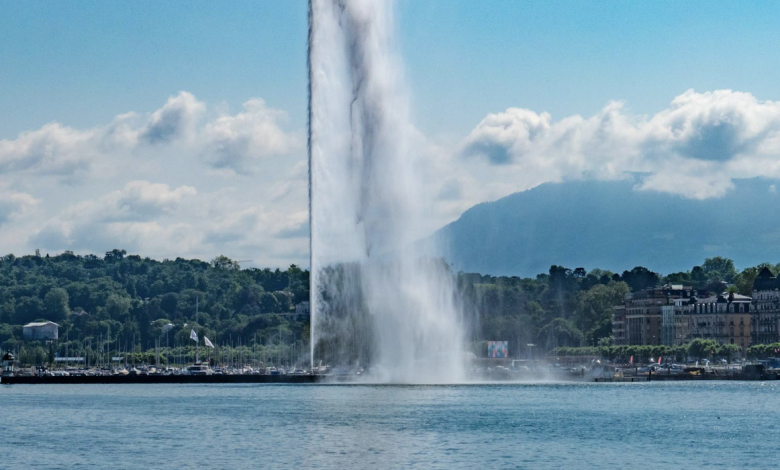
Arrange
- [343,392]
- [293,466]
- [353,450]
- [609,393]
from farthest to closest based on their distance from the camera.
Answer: [609,393] → [343,392] → [353,450] → [293,466]

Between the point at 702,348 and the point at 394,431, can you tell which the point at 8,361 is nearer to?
the point at 702,348

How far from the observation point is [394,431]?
62250mm

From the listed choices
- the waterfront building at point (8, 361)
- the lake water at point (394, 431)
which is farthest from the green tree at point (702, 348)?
the lake water at point (394, 431)

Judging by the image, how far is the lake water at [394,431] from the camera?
5194 centimetres

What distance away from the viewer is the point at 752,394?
110m

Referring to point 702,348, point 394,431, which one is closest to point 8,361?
point 702,348

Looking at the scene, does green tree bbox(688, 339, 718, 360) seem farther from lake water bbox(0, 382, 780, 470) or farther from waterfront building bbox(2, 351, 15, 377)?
lake water bbox(0, 382, 780, 470)

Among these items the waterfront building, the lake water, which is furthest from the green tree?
the lake water

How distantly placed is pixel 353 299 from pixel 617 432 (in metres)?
41.1

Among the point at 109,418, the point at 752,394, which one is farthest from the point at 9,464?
the point at 752,394

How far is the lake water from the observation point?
51938 mm

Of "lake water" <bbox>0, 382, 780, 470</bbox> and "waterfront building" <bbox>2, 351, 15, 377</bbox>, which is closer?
"lake water" <bbox>0, 382, 780, 470</bbox>

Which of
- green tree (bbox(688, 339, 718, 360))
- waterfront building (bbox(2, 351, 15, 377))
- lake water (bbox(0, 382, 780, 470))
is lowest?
lake water (bbox(0, 382, 780, 470))

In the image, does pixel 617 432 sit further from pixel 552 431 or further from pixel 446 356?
pixel 446 356
